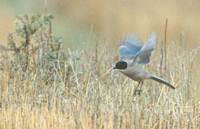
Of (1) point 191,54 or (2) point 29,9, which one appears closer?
(1) point 191,54

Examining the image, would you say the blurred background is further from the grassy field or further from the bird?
the bird

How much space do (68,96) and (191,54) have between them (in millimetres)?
1704

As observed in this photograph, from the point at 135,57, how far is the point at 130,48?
9.4 inches

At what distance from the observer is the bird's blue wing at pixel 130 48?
22.5 feet

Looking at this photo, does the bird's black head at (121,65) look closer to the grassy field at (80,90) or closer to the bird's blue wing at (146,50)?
the bird's blue wing at (146,50)

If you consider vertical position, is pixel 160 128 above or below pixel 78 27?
below

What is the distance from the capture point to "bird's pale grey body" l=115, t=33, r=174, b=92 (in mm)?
6633

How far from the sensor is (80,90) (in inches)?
300

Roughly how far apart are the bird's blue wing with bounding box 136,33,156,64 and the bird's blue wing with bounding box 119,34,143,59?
88 mm

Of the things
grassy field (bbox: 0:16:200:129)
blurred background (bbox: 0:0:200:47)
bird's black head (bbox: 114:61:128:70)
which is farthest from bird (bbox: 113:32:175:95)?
blurred background (bbox: 0:0:200:47)

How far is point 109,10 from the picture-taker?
12258 mm

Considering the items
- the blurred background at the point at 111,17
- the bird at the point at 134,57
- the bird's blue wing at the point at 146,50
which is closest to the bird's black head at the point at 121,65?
the bird at the point at 134,57

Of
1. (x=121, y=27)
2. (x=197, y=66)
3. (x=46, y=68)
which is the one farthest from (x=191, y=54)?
(x=121, y=27)

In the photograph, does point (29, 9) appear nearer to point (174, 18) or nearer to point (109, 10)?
point (109, 10)
